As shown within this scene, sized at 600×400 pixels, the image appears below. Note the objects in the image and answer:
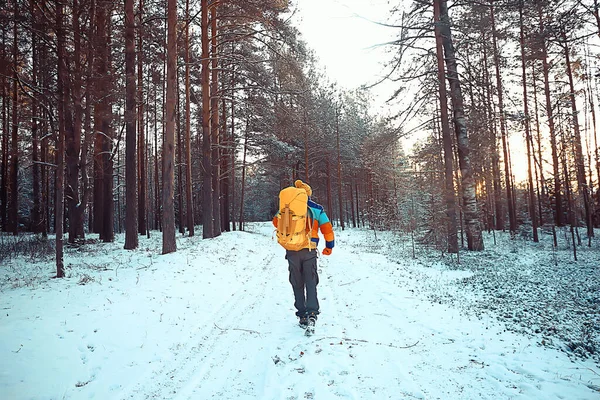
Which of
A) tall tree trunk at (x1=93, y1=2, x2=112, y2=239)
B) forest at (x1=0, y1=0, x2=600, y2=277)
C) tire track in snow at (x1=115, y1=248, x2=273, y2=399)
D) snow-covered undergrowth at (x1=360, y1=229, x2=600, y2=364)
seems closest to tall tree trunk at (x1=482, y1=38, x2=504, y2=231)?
forest at (x1=0, y1=0, x2=600, y2=277)

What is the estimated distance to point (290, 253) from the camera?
4.94 meters

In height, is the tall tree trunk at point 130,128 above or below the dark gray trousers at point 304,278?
above

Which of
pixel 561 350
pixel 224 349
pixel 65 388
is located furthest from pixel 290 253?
pixel 561 350

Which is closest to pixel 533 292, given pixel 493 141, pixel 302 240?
pixel 302 240

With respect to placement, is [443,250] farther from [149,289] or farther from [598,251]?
[149,289]

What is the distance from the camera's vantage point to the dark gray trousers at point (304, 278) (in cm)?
482

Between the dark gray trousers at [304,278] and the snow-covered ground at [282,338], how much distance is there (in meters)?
0.37

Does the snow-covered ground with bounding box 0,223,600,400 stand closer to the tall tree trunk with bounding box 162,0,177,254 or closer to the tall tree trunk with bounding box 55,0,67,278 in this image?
the tall tree trunk with bounding box 55,0,67,278

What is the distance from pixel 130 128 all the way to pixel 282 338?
35.1 ft

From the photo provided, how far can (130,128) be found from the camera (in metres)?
11.7

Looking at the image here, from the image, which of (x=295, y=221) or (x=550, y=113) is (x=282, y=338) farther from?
(x=550, y=113)

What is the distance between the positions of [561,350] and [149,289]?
6.78 meters

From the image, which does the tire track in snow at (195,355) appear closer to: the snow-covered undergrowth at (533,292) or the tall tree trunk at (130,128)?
the snow-covered undergrowth at (533,292)

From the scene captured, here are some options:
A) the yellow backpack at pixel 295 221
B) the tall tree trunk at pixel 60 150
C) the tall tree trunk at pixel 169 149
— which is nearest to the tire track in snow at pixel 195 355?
the yellow backpack at pixel 295 221
